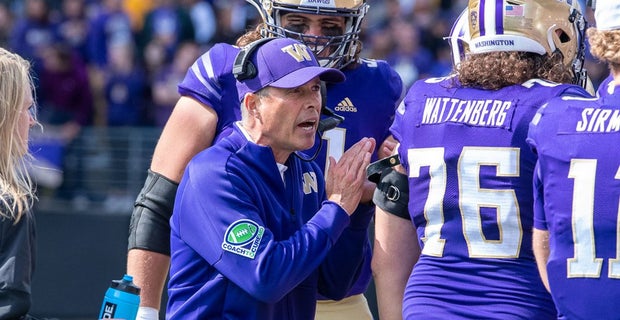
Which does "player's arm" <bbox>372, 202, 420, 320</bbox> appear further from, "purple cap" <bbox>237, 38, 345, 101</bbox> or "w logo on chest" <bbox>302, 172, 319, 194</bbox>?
"purple cap" <bbox>237, 38, 345, 101</bbox>

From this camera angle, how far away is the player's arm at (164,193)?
4.19m

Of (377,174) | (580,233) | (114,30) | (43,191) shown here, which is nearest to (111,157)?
(43,191)

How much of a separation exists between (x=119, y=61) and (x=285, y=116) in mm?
8023

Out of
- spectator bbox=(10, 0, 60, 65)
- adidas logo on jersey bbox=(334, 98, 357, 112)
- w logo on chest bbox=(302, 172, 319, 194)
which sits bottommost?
spectator bbox=(10, 0, 60, 65)

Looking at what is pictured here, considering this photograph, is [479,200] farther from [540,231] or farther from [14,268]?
[14,268]

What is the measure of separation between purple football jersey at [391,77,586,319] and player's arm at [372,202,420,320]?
0.27 meters

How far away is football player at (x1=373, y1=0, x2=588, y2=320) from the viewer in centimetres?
330

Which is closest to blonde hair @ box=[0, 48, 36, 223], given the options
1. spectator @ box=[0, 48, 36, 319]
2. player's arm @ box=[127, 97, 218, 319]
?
spectator @ box=[0, 48, 36, 319]

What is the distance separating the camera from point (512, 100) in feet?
11.0

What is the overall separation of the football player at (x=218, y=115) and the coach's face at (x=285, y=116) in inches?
27.8

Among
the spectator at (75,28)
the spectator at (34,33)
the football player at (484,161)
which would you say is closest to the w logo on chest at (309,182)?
the football player at (484,161)

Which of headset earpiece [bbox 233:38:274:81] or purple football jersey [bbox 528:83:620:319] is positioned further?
headset earpiece [bbox 233:38:274:81]

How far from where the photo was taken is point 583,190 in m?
3.01

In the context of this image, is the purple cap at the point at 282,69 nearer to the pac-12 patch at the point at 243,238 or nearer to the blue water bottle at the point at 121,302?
the pac-12 patch at the point at 243,238
